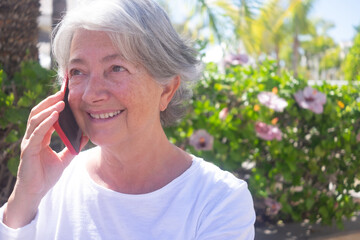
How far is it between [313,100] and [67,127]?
287cm

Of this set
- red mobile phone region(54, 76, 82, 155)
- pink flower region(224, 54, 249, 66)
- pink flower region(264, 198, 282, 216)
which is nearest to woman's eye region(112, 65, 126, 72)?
red mobile phone region(54, 76, 82, 155)

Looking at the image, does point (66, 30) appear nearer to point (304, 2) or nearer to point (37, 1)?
point (37, 1)

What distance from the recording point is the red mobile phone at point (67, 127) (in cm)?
174

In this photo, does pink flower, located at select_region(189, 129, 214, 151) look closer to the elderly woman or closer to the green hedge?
the green hedge

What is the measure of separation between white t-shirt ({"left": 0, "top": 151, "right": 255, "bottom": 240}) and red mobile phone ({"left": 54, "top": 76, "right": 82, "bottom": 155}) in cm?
19

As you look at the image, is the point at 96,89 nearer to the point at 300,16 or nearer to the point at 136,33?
the point at 136,33

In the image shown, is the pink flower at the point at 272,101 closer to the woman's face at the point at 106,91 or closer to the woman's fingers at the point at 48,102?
the woman's face at the point at 106,91

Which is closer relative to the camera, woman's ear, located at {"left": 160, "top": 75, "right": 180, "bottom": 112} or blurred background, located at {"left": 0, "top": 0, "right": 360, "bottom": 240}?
woman's ear, located at {"left": 160, "top": 75, "right": 180, "bottom": 112}

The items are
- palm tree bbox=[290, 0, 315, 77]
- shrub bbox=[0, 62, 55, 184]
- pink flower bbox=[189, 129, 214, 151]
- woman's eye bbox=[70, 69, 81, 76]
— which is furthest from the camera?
palm tree bbox=[290, 0, 315, 77]

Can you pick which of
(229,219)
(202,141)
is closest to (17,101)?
(202,141)

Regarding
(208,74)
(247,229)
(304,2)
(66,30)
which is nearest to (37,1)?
(208,74)

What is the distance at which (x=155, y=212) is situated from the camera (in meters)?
1.70

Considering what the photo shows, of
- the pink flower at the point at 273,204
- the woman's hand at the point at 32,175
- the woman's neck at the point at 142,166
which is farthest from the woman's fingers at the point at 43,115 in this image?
the pink flower at the point at 273,204

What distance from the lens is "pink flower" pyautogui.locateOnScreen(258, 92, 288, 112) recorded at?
3928mm
